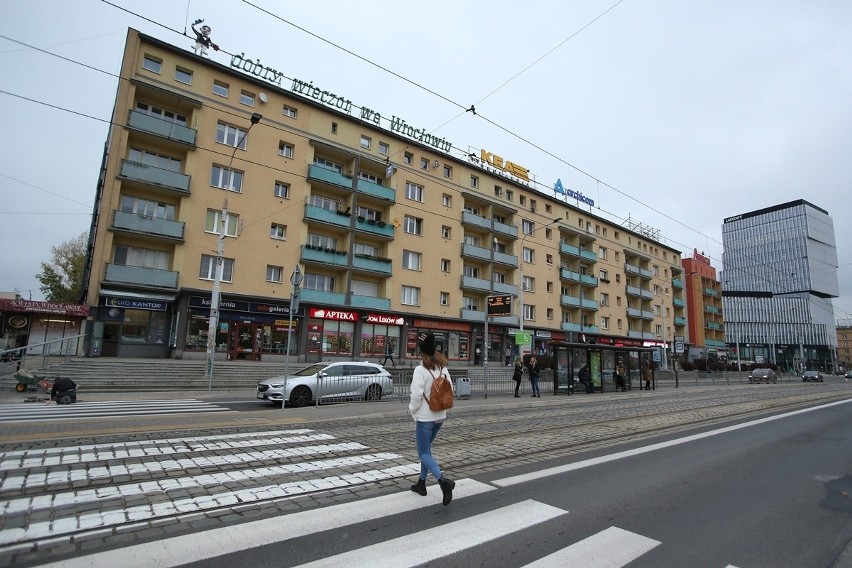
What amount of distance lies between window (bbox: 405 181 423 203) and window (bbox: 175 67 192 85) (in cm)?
1570

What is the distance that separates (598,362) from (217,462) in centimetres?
2006

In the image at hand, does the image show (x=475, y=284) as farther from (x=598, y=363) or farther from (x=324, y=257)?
(x=598, y=363)

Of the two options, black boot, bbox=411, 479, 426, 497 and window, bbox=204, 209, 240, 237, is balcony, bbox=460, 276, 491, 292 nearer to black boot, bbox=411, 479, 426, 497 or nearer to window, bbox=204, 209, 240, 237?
window, bbox=204, 209, 240, 237

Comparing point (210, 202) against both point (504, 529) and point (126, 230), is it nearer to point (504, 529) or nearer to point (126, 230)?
point (126, 230)

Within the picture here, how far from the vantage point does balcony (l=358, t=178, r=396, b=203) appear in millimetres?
32281

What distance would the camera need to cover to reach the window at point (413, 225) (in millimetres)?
34906

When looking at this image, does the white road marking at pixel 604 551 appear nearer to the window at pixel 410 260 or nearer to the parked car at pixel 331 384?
the parked car at pixel 331 384

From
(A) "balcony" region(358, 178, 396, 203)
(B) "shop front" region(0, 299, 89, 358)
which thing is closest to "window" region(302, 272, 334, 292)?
(A) "balcony" region(358, 178, 396, 203)

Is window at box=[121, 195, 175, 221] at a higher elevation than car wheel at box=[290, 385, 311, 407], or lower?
higher

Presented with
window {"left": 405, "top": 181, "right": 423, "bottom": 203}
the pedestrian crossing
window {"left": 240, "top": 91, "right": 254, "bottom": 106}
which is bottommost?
the pedestrian crossing

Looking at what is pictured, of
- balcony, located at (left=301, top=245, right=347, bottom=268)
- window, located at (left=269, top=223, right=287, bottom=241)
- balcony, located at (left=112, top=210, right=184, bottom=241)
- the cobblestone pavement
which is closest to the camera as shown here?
the cobblestone pavement

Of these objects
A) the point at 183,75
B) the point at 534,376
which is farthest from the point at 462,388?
the point at 183,75

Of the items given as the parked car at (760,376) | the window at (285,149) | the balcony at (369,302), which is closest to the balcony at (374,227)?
the balcony at (369,302)

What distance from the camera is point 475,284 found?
1492 inches
